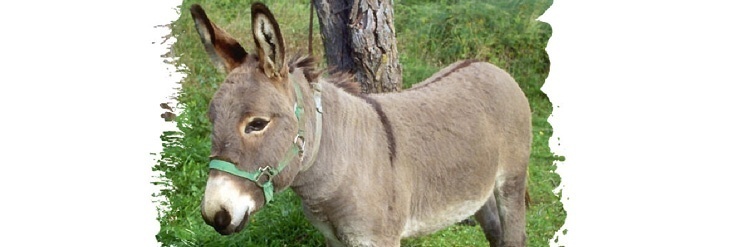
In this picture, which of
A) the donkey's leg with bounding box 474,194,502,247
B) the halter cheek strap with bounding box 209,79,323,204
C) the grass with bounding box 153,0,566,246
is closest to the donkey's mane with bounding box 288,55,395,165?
the halter cheek strap with bounding box 209,79,323,204

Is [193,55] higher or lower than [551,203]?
higher

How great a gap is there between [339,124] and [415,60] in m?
3.33

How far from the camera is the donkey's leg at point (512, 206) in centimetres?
439

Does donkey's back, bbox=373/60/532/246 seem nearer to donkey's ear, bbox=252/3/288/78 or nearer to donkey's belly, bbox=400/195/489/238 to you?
donkey's belly, bbox=400/195/489/238

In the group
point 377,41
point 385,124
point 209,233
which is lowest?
point 209,233

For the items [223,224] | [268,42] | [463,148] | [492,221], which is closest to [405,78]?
[492,221]

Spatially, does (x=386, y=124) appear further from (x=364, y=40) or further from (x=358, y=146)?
(x=364, y=40)

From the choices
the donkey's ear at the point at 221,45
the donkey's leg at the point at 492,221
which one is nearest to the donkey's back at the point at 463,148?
the donkey's leg at the point at 492,221

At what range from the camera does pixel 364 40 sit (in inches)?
197

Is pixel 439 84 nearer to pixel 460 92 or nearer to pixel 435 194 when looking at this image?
pixel 460 92

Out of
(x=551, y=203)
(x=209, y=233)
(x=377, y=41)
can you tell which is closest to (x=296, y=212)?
(x=209, y=233)

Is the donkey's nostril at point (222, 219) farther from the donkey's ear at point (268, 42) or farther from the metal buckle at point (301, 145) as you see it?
the donkey's ear at point (268, 42)

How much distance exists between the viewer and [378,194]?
11.5ft

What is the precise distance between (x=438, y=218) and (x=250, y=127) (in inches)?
49.0
